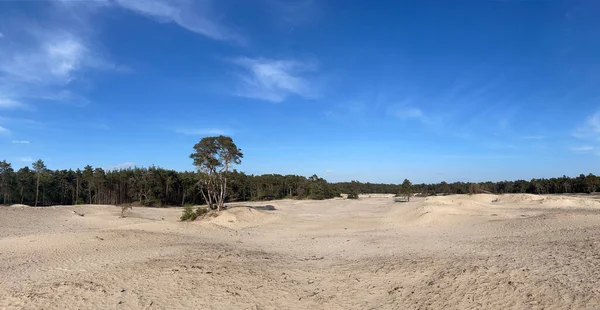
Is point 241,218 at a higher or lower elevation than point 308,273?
higher

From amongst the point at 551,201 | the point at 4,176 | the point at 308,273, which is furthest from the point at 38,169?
the point at 551,201

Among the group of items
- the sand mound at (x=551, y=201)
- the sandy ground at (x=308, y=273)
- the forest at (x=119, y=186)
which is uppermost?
the forest at (x=119, y=186)

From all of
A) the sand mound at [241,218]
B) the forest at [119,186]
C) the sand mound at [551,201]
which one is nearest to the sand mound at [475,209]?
the sand mound at [551,201]

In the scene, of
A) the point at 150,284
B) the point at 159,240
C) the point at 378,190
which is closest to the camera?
the point at 150,284

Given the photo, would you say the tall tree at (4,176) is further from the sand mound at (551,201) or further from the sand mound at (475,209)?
the sand mound at (551,201)

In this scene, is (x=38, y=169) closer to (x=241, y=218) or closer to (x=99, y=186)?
(x=99, y=186)

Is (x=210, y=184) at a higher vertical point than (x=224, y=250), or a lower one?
higher

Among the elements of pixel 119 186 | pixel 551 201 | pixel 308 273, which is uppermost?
pixel 119 186

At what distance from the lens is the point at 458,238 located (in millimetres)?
16594

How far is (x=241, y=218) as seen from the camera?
2828 centimetres

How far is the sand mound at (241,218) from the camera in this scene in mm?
26766

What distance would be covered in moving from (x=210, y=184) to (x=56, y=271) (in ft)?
74.2

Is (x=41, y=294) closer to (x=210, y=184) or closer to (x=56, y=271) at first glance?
(x=56, y=271)

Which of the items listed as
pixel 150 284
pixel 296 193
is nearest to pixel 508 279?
pixel 150 284
